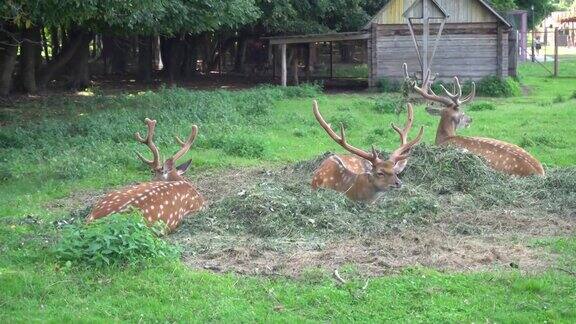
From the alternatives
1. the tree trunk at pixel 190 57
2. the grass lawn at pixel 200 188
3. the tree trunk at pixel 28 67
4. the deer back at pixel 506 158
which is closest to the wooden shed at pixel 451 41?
the grass lawn at pixel 200 188

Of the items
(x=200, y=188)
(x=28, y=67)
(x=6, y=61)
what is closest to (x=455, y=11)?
(x=28, y=67)

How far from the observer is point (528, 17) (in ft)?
148

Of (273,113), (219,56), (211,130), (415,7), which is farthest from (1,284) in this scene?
(219,56)

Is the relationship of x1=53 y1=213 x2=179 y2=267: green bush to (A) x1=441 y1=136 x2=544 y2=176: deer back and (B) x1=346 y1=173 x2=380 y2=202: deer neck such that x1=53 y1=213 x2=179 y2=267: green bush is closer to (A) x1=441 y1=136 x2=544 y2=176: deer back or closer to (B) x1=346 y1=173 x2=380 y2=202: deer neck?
(B) x1=346 y1=173 x2=380 y2=202: deer neck

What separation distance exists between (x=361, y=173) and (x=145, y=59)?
22.7 meters

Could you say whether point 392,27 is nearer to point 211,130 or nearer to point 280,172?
point 211,130

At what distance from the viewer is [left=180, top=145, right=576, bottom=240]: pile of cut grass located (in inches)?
324

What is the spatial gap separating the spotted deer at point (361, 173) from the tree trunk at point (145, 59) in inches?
832

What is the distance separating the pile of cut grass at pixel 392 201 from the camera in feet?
27.0

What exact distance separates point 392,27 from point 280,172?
15270 millimetres

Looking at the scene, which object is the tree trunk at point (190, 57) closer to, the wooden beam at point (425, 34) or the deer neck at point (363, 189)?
the wooden beam at point (425, 34)

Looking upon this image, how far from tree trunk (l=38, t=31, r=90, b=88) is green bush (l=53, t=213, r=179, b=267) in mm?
18027

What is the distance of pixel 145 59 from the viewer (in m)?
31.5

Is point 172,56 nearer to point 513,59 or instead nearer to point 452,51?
point 452,51
